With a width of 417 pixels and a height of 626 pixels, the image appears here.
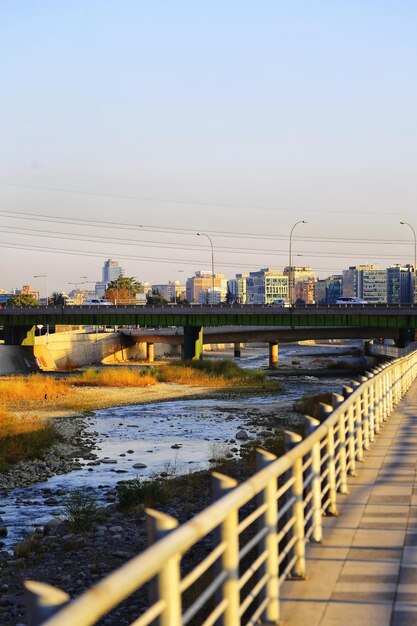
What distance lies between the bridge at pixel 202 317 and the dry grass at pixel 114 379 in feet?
59.2

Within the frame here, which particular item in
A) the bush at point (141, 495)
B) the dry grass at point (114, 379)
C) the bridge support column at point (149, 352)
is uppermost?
the bush at point (141, 495)

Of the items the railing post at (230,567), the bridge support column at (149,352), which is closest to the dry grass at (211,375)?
the bridge support column at (149,352)

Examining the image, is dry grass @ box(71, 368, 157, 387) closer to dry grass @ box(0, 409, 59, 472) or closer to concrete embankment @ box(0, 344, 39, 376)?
concrete embankment @ box(0, 344, 39, 376)

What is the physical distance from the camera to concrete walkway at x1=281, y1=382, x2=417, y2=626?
301 inches

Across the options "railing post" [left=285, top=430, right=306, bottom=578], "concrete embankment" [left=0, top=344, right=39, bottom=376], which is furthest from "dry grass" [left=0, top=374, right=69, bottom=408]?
"railing post" [left=285, top=430, right=306, bottom=578]

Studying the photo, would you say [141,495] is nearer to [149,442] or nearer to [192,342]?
[149,442]

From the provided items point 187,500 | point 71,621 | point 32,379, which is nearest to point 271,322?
point 32,379

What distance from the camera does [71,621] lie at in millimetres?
3271

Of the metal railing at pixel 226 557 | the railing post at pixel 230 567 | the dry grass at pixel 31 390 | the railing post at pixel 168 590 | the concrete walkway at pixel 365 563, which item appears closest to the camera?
the metal railing at pixel 226 557

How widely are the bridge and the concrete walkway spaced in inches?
2960

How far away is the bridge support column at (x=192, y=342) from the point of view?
3890 inches

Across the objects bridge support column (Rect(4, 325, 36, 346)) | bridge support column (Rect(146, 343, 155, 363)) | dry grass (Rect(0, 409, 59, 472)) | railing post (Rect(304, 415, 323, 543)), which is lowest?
bridge support column (Rect(146, 343, 155, 363))

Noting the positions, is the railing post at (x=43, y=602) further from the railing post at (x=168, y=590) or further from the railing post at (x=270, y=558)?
the railing post at (x=270, y=558)

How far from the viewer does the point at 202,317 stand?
94812 mm
